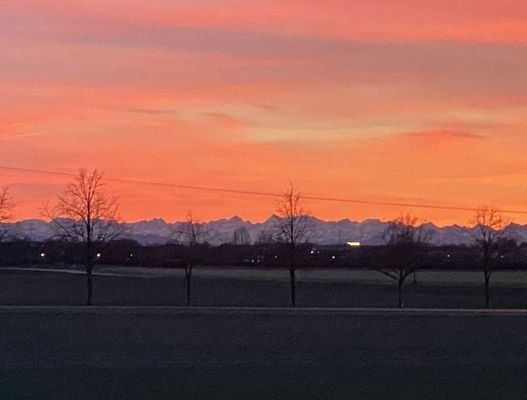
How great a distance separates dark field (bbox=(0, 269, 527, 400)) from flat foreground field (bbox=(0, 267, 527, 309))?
526 inches

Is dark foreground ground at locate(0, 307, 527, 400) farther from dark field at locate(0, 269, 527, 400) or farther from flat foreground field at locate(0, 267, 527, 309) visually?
flat foreground field at locate(0, 267, 527, 309)

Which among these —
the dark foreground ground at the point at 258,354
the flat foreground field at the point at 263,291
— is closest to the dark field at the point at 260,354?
the dark foreground ground at the point at 258,354

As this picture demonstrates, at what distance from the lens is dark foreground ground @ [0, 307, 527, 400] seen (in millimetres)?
18469

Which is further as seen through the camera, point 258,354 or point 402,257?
point 402,257

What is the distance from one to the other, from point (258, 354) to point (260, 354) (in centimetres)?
5

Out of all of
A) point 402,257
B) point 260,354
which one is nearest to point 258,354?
point 260,354

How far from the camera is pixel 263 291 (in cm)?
6131

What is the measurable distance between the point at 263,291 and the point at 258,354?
3666 cm

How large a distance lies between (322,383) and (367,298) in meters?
36.6

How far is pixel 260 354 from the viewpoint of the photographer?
2467 centimetres

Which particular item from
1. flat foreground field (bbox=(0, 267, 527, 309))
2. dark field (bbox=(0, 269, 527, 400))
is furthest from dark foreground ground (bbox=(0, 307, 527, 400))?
flat foreground field (bbox=(0, 267, 527, 309))

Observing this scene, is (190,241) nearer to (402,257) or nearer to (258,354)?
(402,257)

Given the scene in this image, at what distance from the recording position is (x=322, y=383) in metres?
19.3

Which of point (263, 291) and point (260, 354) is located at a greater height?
point (263, 291)
